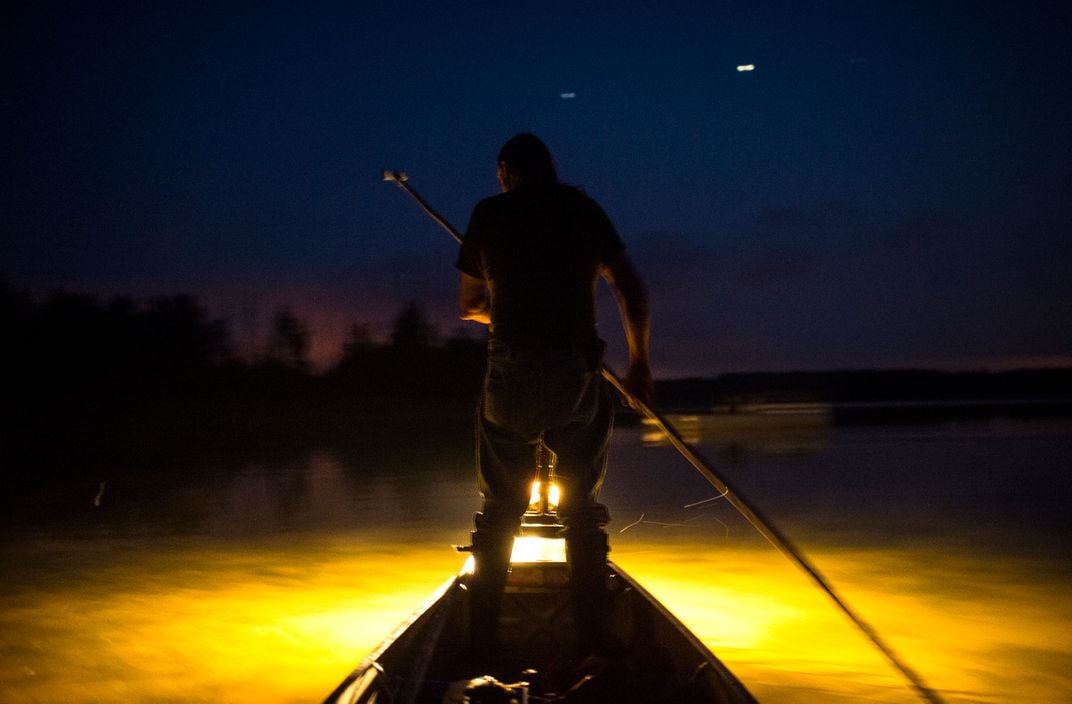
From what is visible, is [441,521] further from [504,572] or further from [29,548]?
[504,572]

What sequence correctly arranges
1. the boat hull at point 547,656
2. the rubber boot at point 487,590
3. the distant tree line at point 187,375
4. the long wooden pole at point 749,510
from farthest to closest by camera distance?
the distant tree line at point 187,375
the long wooden pole at point 749,510
the rubber boot at point 487,590
the boat hull at point 547,656

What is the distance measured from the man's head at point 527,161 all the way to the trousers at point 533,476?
0.54m

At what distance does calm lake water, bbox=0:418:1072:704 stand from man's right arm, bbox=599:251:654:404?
4.32ft

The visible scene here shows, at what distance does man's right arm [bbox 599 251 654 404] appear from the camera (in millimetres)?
2836

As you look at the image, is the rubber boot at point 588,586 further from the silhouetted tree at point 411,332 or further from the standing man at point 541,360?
the silhouetted tree at point 411,332

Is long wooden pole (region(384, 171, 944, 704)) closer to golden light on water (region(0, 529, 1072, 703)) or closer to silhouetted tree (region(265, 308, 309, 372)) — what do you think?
golden light on water (region(0, 529, 1072, 703))

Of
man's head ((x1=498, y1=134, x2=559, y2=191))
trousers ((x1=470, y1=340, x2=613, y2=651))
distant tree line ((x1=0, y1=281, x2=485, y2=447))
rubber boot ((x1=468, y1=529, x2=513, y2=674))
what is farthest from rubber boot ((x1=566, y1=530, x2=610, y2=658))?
distant tree line ((x1=0, y1=281, x2=485, y2=447))

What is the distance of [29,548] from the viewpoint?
721 cm

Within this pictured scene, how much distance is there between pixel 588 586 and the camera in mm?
2764

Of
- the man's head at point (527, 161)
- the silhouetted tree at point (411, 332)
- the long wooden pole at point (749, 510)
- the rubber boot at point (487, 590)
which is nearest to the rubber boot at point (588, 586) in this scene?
the rubber boot at point (487, 590)

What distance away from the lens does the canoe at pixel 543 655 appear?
221cm

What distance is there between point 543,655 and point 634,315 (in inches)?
46.7

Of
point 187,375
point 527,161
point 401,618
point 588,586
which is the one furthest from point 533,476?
point 187,375

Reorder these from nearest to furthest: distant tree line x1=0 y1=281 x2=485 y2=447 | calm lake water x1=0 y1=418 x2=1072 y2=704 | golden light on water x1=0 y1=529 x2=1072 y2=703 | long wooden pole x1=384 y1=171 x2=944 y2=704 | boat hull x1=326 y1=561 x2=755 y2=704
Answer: boat hull x1=326 y1=561 x2=755 y2=704, long wooden pole x1=384 y1=171 x2=944 y2=704, golden light on water x1=0 y1=529 x2=1072 y2=703, calm lake water x1=0 y1=418 x2=1072 y2=704, distant tree line x1=0 y1=281 x2=485 y2=447
